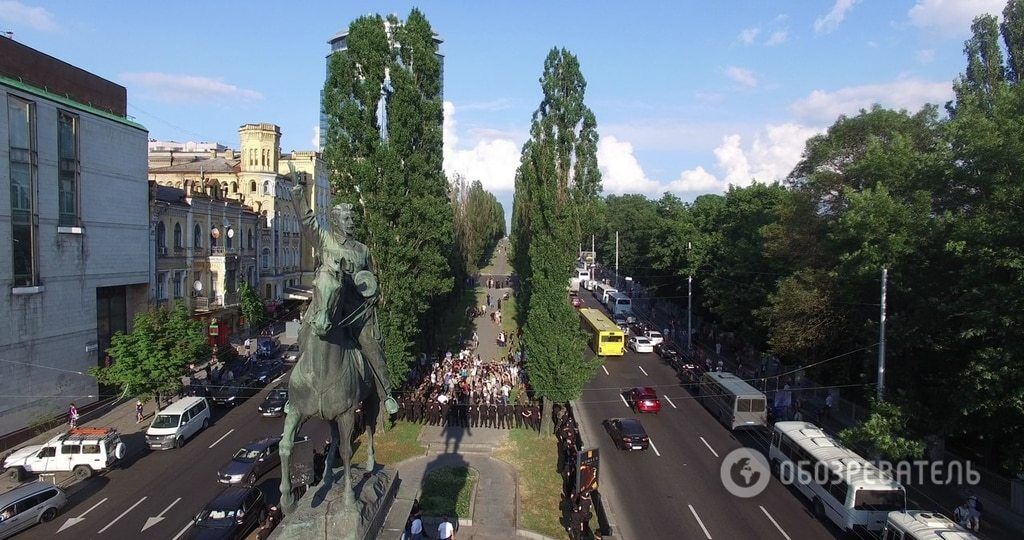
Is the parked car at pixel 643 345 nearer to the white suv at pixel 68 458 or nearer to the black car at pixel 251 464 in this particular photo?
the black car at pixel 251 464

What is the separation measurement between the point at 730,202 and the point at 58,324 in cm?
4641

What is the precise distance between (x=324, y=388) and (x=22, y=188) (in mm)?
24206

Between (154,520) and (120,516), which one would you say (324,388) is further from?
(120,516)

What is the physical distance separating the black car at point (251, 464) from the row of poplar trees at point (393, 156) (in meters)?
5.55

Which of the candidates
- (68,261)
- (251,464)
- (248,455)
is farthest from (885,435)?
(68,261)

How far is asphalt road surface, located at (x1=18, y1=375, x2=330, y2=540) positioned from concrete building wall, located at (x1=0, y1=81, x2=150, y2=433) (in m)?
5.65

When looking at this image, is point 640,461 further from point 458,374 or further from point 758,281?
point 758,281

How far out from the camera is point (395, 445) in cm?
2359

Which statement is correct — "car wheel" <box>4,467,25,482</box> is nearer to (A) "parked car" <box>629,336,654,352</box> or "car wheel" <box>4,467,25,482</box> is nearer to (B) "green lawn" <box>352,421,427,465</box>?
(B) "green lawn" <box>352,421,427,465</box>

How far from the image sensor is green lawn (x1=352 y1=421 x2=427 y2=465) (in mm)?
22258

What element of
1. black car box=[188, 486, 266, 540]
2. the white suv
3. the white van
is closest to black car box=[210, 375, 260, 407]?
the white van

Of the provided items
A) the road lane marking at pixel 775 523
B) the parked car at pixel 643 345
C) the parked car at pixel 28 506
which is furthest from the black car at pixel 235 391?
the parked car at pixel 643 345

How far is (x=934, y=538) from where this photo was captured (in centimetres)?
1345

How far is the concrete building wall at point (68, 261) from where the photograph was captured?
2450 cm
